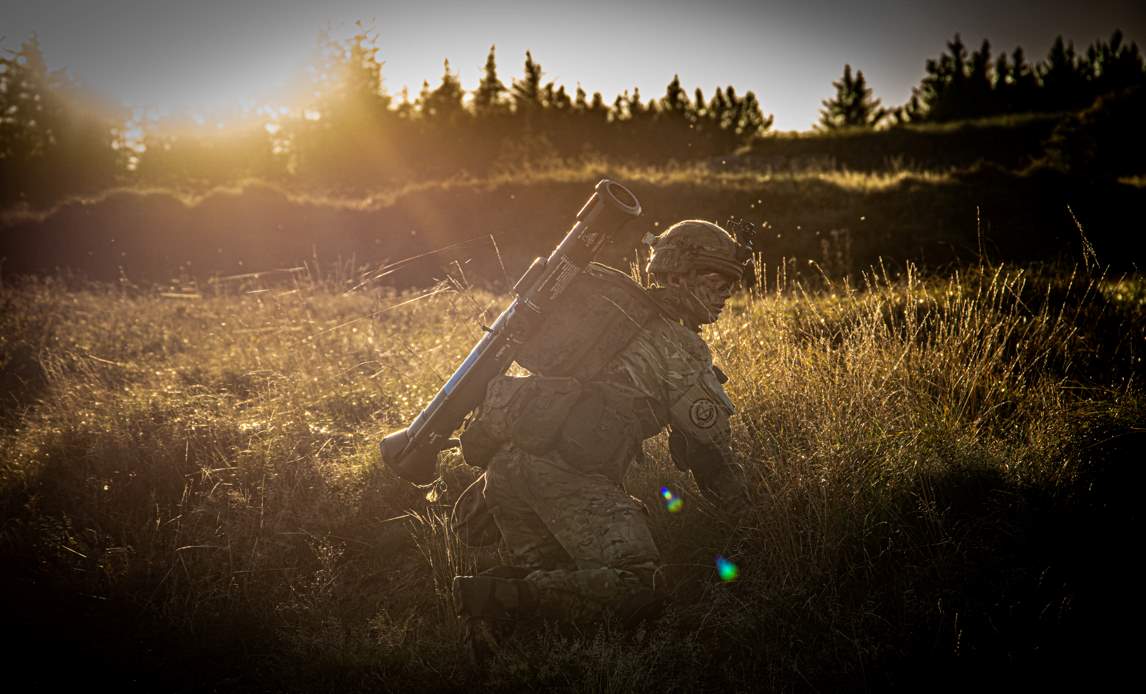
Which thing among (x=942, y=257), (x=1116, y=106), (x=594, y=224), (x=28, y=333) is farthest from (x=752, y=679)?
(x=1116, y=106)

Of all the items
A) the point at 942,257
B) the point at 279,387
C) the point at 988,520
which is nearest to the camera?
the point at 988,520

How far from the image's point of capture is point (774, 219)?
16.4 meters

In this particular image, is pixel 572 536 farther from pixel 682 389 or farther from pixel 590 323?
pixel 590 323

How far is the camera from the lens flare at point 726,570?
362cm

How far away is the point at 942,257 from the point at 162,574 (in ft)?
48.5

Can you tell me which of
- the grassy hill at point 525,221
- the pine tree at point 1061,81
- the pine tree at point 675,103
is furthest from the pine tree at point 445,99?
the pine tree at point 1061,81

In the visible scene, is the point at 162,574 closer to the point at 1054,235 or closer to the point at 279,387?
the point at 279,387

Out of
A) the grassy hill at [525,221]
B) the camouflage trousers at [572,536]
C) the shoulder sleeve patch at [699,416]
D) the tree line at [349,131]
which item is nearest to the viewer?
the camouflage trousers at [572,536]

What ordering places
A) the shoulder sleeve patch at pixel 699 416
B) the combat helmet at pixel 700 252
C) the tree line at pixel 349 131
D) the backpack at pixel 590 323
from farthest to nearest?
the tree line at pixel 349 131 → the combat helmet at pixel 700 252 → the backpack at pixel 590 323 → the shoulder sleeve patch at pixel 699 416

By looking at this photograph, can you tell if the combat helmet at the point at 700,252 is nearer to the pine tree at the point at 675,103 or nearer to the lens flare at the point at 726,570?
the lens flare at the point at 726,570

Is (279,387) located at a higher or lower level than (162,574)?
higher

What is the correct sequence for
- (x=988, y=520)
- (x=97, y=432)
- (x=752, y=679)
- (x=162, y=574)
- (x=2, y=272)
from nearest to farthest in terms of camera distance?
(x=752, y=679) < (x=988, y=520) < (x=162, y=574) < (x=97, y=432) < (x=2, y=272)

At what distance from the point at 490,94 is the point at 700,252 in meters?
50.1

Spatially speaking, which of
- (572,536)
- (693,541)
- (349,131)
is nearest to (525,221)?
(693,541)
